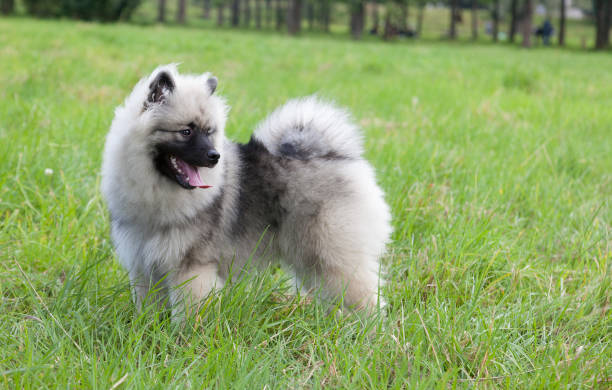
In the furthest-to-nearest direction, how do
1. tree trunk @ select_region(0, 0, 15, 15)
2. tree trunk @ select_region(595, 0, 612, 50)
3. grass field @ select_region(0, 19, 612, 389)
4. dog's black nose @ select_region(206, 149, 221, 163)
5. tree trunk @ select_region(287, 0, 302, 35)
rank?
tree trunk @ select_region(287, 0, 302, 35) → tree trunk @ select_region(0, 0, 15, 15) → tree trunk @ select_region(595, 0, 612, 50) → dog's black nose @ select_region(206, 149, 221, 163) → grass field @ select_region(0, 19, 612, 389)

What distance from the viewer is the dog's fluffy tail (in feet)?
8.84

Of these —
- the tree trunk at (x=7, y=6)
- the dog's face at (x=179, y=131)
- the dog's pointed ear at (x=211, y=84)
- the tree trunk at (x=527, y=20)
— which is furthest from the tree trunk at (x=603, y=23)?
the tree trunk at (x=7, y=6)

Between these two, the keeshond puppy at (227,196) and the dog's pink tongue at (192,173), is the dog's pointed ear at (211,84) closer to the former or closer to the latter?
the keeshond puppy at (227,196)

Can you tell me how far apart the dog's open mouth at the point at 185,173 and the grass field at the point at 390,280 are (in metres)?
0.51

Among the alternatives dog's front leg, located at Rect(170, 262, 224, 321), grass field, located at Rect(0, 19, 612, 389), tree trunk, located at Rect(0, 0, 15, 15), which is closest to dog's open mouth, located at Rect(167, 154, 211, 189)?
dog's front leg, located at Rect(170, 262, 224, 321)

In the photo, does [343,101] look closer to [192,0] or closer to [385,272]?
[385,272]

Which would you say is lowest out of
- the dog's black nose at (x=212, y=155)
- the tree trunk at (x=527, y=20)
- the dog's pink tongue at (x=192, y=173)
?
the dog's pink tongue at (x=192, y=173)

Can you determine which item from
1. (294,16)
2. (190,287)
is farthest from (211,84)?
(294,16)

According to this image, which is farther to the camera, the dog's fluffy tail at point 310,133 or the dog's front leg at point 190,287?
the dog's fluffy tail at point 310,133

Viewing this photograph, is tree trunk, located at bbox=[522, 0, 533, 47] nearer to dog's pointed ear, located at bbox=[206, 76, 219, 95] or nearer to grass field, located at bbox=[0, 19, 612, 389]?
grass field, located at bbox=[0, 19, 612, 389]

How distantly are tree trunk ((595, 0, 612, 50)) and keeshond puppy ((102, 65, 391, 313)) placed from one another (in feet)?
109

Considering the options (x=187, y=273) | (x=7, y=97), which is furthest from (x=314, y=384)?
(x=7, y=97)

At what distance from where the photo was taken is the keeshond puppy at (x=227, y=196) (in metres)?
2.31

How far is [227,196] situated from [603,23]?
114ft
